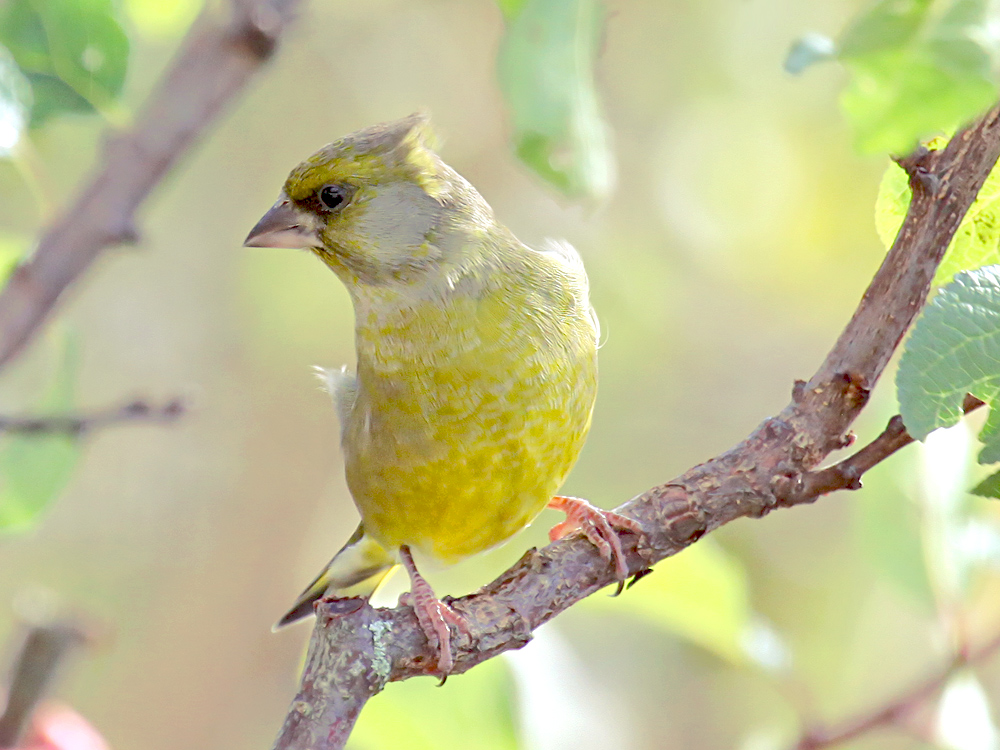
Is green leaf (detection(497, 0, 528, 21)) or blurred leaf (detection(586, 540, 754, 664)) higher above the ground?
green leaf (detection(497, 0, 528, 21))

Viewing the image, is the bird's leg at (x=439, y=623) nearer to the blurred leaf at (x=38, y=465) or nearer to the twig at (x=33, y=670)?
the twig at (x=33, y=670)

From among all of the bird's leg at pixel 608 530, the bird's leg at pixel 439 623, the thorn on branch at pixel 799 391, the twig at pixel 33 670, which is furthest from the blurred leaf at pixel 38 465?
the thorn on branch at pixel 799 391

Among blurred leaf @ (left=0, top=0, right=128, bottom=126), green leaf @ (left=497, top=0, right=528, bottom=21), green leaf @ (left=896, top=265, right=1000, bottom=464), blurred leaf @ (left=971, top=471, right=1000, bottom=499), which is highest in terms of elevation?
blurred leaf @ (left=0, top=0, right=128, bottom=126)

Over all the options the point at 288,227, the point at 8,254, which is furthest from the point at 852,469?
the point at 8,254

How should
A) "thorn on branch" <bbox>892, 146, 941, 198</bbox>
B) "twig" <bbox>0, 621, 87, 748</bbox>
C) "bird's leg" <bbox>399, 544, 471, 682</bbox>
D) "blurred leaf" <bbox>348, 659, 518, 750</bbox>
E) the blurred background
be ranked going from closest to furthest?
"thorn on branch" <bbox>892, 146, 941, 198</bbox>, "bird's leg" <bbox>399, 544, 471, 682</bbox>, "twig" <bbox>0, 621, 87, 748</bbox>, "blurred leaf" <bbox>348, 659, 518, 750</bbox>, the blurred background

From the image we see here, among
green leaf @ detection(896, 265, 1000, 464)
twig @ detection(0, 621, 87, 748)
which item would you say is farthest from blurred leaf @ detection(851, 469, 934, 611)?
twig @ detection(0, 621, 87, 748)

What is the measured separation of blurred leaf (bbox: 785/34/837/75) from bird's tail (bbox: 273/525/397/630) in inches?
64.3

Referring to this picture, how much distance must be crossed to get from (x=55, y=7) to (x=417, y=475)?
3.62 feet

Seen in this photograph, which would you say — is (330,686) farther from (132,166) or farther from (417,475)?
(132,166)

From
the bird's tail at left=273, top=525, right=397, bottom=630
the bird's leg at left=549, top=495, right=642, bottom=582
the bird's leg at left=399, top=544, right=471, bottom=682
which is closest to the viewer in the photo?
the bird's leg at left=399, top=544, right=471, bottom=682

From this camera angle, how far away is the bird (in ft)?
7.00

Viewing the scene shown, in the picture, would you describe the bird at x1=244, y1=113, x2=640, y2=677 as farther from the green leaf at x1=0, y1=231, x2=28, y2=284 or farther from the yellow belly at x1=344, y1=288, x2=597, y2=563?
the green leaf at x1=0, y1=231, x2=28, y2=284

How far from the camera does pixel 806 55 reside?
4.09 ft

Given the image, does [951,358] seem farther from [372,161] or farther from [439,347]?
[372,161]
